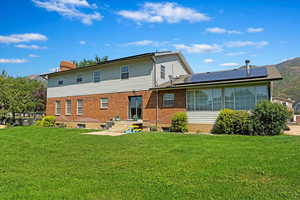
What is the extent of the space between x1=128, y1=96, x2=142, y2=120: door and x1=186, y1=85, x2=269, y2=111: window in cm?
449

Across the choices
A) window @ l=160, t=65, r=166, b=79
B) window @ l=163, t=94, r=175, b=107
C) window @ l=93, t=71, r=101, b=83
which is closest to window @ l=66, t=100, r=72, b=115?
window @ l=93, t=71, r=101, b=83

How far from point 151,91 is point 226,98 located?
601cm

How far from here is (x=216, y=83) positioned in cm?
1284

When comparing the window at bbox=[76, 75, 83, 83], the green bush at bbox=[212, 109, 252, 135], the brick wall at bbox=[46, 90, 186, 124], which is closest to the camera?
the green bush at bbox=[212, 109, 252, 135]

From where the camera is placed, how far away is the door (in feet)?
55.4

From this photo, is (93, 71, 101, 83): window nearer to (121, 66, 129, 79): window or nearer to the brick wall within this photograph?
the brick wall

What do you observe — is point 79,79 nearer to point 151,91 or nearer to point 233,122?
point 151,91

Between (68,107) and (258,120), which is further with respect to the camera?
(68,107)

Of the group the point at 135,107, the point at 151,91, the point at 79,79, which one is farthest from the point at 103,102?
the point at 151,91

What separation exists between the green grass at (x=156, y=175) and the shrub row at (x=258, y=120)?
165 inches

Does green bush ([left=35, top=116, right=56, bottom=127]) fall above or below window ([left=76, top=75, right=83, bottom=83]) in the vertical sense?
below

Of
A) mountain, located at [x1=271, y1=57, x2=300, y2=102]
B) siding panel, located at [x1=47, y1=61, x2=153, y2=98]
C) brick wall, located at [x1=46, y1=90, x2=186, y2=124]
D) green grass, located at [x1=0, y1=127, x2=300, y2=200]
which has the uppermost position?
mountain, located at [x1=271, y1=57, x2=300, y2=102]

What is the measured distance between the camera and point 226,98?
13.2 m

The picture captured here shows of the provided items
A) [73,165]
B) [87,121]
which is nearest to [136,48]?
[87,121]
